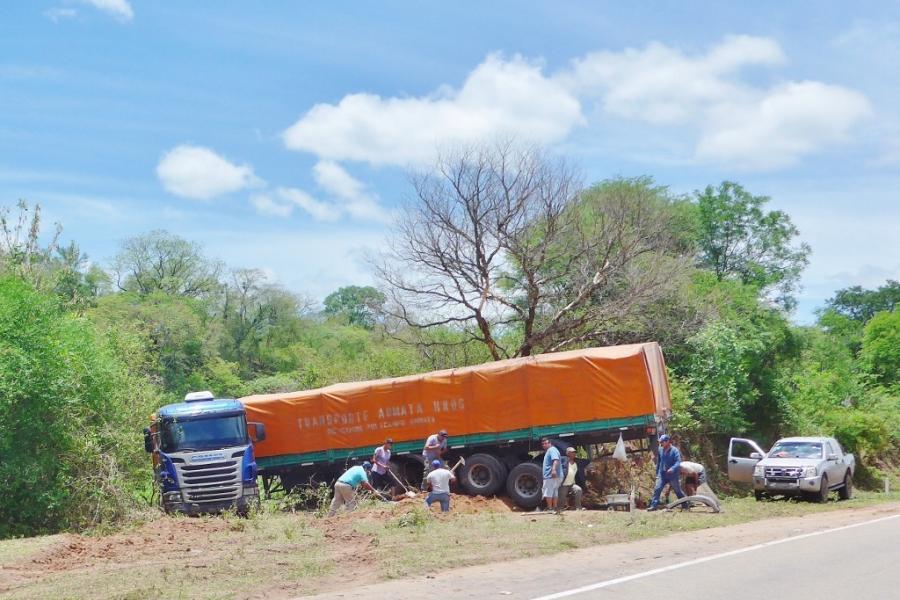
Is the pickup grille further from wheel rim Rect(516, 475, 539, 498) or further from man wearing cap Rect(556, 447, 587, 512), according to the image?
wheel rim Rect(516, 475, 539, 498)

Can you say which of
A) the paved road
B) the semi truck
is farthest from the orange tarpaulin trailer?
the paved road

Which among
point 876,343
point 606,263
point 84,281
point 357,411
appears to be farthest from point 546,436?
point 84,281

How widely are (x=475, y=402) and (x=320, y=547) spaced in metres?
8.78

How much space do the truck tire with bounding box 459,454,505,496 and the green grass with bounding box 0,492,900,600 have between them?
1.80m

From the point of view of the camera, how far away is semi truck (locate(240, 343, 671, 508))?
2050cm

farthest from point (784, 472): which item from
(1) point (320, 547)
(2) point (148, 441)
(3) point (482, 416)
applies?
(2) point (148, 441)

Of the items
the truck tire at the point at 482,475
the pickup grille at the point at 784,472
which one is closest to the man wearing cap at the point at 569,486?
the truck tire at the point at 482,475

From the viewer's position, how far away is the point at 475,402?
21734mm

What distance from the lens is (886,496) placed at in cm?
2575

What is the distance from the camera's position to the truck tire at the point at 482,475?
21219mm

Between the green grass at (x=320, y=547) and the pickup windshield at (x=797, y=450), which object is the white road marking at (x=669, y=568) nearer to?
the green grass at (x=320, y=547)

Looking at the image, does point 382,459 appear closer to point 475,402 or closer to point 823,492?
point 475,402

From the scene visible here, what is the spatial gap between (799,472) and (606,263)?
13075 mm

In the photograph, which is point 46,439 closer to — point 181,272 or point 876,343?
point 876,343
